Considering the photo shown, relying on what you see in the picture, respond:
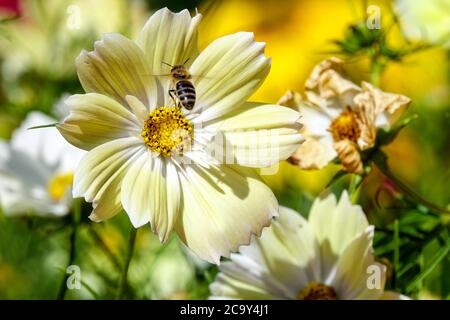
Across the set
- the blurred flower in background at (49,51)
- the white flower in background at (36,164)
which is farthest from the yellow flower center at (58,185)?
the blurred flower in background at (49,51)

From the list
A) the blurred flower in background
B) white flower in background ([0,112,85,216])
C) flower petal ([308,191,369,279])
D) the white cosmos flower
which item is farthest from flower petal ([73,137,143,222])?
the blurred flower in background

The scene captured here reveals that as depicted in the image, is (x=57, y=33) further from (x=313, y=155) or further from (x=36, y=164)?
(x=313, y=155)

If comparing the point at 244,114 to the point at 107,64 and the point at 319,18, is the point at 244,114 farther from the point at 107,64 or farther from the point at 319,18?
the point at 319,18

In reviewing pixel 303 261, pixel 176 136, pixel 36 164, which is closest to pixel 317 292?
pixel 303 261

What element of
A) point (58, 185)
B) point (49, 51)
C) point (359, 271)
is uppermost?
point (49, 51)

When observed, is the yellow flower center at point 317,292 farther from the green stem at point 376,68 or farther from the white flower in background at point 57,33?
the white flower in background at point 57,33

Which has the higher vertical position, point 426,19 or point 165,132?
point 426,19
